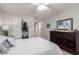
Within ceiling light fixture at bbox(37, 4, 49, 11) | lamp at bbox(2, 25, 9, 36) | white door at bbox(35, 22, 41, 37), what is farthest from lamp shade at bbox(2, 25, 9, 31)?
ceiling light fixture at bbox(37, 4, 49, 11)

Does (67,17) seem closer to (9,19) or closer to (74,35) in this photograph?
(74,35)

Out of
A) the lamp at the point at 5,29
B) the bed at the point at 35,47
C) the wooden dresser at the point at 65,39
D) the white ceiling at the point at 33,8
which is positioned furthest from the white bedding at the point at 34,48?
the white ceiling at the point at 33,8

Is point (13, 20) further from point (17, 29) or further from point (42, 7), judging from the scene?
point (42, 7)

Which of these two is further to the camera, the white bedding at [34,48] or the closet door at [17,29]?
the closet door at [17,29]

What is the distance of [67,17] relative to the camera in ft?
4.06

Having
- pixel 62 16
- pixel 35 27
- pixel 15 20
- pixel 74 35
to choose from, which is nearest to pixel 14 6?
pixel 15 20

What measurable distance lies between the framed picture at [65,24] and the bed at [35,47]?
31 cm

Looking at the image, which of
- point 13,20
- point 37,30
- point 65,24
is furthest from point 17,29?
point 65,24

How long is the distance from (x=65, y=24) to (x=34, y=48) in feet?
1.98

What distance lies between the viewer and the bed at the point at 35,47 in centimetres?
116

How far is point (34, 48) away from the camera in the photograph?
1.23 meters

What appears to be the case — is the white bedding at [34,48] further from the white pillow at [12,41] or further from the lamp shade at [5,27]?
the lamp shade at [5,27]

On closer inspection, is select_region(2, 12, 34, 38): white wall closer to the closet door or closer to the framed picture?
the closet door

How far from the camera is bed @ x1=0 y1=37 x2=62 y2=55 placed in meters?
1.16
